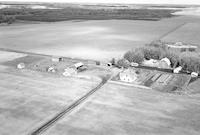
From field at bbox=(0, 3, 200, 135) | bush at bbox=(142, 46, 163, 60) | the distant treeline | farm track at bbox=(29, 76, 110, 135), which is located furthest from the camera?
the distant treeline

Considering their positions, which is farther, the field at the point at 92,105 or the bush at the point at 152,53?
the bush at the point at 152,53

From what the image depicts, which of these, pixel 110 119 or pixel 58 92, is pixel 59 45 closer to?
pixel 58 92

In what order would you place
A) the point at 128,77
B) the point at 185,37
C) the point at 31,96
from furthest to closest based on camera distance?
the point at 185,37
the point at 128,77
the point at 31,96

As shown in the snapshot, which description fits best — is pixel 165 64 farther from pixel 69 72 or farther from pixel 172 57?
pixel 69 72

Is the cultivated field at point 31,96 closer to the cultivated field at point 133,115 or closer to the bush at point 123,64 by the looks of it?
the cultivated field at point 133,115

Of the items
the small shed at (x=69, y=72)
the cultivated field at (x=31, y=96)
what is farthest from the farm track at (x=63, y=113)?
the small shed at (x=69, y=72)

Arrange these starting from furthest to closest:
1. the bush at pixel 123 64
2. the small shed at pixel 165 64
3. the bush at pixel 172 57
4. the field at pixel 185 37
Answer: the field at pixel 185 37 < the bush at pixel 172 57 < the bush at pixel 123 64 < the small shed at pixel 165 64

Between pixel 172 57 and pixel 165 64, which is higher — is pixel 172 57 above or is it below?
above

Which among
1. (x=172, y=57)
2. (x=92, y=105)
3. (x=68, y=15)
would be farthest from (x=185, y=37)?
(x=68, y=15)

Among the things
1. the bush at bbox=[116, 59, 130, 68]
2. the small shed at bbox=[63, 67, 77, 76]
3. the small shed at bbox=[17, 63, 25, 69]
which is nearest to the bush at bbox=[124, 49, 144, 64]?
the bush at bbox=[116, 59, 130, 68]

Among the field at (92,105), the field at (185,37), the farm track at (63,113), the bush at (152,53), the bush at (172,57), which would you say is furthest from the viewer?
the field at (185,37)

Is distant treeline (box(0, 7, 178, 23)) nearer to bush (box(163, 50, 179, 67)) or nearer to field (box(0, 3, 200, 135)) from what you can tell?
bush (box(163, 50, 179, 67))
